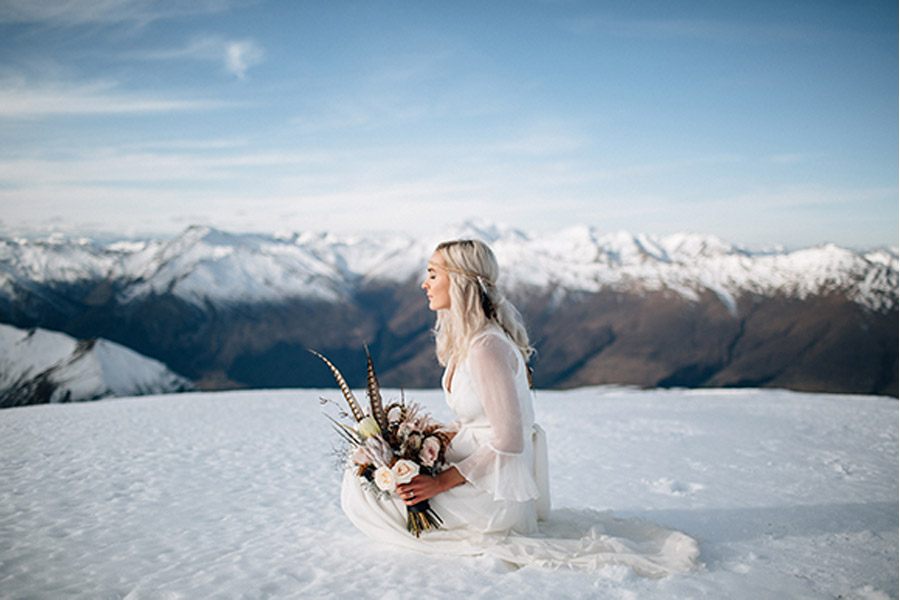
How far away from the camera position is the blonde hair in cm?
423

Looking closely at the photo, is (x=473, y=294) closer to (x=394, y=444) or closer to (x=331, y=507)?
(x=394, y=444)

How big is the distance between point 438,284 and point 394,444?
1231 millimetres

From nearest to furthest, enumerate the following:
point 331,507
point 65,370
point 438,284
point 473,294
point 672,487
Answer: point 473,294 < point 438,284 < point 331,507 < point 672,487 < point 65,370

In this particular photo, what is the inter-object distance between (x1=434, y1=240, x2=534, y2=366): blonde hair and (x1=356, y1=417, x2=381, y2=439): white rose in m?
0.78

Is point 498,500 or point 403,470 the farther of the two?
point 498,500

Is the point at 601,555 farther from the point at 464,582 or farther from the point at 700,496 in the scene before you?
the point at 700,496

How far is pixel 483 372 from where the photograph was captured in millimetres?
4000

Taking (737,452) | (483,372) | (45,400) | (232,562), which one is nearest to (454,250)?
(483,372)

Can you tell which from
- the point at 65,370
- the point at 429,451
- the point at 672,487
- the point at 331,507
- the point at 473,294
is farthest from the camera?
the point at 65,370

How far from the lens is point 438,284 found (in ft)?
14.4

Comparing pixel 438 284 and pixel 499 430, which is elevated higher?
pixel 438 284

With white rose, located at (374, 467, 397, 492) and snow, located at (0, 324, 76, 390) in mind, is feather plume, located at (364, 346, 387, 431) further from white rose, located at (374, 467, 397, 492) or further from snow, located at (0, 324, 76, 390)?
snow, located at (0, 324, 76, 390)

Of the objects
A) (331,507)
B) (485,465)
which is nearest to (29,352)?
(331,507)

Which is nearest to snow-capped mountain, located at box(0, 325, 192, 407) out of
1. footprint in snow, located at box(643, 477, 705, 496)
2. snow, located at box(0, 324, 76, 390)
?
snow, located at box(0, 324, 76, 390)
